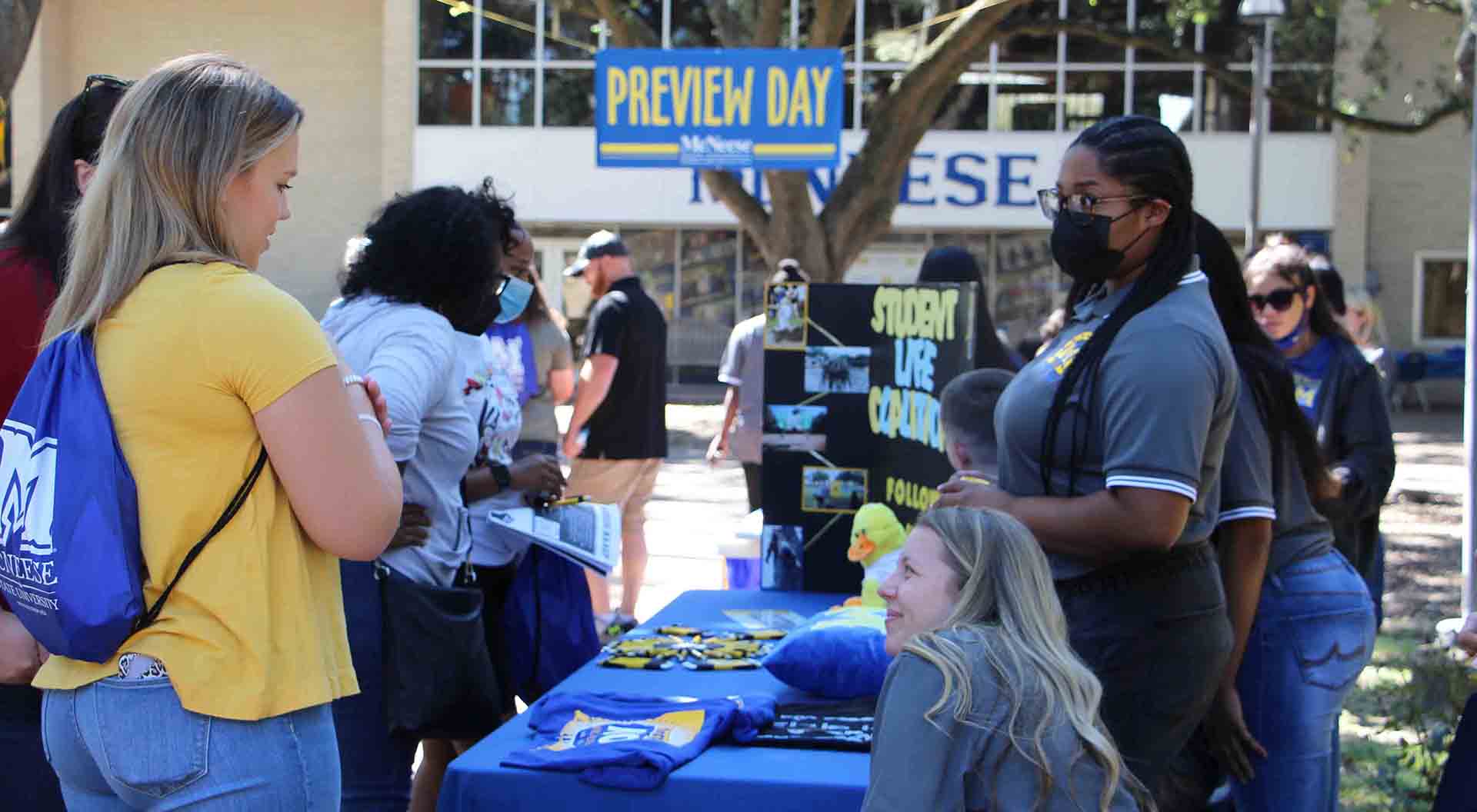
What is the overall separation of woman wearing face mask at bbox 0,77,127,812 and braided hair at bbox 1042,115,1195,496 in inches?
67.9

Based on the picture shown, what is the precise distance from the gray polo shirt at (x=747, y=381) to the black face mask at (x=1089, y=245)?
4.87 m

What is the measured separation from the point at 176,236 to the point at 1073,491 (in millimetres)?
1570

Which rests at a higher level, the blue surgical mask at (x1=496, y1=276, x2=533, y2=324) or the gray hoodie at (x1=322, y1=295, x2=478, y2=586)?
the blue surgical mask at (x1=496, y1=276, x2=533, y2=324)

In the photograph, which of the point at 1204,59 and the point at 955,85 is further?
the point at 955,85

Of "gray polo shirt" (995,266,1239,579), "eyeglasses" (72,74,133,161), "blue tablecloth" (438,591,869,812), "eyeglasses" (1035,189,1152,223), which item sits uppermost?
"eyeglasses" (72,74,133,161)

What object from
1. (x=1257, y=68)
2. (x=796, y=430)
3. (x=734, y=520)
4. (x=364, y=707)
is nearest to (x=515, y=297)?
(x=796, y=430)

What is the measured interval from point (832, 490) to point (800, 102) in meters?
6.89

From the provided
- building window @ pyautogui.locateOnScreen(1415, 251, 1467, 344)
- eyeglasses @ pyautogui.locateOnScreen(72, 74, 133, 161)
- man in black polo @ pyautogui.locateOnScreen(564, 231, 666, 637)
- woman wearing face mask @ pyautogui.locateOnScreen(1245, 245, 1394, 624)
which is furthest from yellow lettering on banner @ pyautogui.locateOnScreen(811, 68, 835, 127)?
building window @ pyautogui.locateOnScreen(1415, 251, 1467, 344)

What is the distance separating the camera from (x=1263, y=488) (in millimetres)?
3314

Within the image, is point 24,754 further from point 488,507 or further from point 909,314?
point 909,314

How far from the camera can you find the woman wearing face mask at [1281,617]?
11.2 ft

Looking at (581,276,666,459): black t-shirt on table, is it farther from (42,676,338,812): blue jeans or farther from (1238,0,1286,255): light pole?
(1238,0,1286,255): light pole

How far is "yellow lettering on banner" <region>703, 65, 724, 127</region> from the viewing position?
12.0 meters

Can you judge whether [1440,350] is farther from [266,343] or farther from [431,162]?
[266,343]
